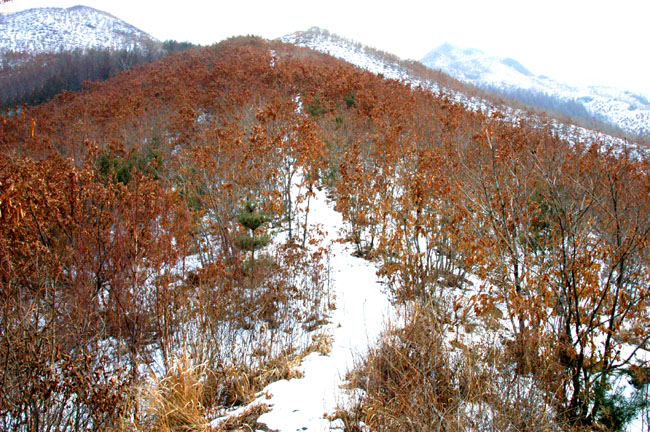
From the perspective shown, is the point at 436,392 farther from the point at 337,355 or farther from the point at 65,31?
the point at 65,31

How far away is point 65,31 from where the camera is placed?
5981cm

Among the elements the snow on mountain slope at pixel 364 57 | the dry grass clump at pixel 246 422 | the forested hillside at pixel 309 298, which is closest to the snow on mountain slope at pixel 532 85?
the snow on mountain slope at pixel 364 57

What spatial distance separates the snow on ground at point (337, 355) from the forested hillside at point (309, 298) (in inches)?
8.2

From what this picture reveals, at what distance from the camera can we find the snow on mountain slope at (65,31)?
53281 millimetres

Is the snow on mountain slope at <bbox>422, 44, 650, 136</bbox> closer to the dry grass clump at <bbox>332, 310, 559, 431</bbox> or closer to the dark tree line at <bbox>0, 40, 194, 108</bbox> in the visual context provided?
the dark tree line at <bbox>0, 40, 194, 108</bbox>

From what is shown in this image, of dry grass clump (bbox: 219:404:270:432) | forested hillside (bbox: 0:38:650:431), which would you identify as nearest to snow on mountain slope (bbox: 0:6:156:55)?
forested hillside (bbox: 0:38:650:431)

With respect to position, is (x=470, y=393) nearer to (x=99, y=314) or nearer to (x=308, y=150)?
(x=99, y=314)

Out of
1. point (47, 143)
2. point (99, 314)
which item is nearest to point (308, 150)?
point (99, 314)

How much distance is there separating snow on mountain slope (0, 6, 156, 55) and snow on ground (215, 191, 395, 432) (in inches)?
2335

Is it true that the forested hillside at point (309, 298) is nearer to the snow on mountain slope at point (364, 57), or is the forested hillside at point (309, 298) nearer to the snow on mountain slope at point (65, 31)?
the snow on mountain slope at point (364, 57)

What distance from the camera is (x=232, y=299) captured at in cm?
432

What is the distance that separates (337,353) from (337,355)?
6 cm

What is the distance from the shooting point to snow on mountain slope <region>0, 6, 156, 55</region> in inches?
2098

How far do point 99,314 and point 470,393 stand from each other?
4028mm
